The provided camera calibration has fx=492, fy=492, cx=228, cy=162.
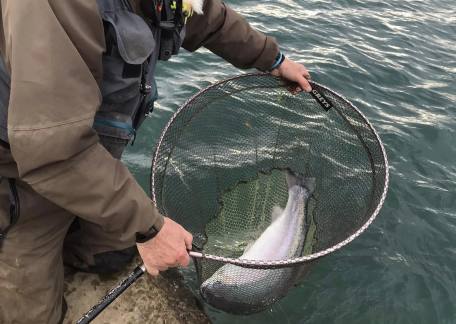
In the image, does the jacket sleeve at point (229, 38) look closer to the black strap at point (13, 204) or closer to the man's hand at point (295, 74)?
the man's hand at point (295, 74)

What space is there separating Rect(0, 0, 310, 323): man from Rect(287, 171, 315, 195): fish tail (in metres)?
1.97

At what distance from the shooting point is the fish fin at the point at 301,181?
5082mm

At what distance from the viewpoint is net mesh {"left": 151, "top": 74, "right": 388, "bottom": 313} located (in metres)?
4.09

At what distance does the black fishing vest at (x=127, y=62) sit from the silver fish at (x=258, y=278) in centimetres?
141

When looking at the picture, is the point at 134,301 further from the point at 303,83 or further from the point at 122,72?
the point at 303,83

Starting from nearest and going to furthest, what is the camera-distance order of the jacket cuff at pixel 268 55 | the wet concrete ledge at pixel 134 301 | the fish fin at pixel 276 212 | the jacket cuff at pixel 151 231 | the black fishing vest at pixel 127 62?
the black fishing vest at pixel 127 62 < the jacket cuff at pixel 151 231 < the wet concrete ledge at pixel 134 301 < the jacket cuff at pixel 268 55 < the fish fin at pixel 276 212

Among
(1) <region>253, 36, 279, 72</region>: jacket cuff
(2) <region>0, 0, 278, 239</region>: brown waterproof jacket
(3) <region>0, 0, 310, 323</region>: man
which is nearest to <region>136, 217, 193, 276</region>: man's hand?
(3) <region>0, 0, 310, 323</region>: man

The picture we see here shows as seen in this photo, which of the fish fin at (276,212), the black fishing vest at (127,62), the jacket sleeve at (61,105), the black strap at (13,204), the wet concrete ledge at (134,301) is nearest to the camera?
the jacket sleeve at (61,105)

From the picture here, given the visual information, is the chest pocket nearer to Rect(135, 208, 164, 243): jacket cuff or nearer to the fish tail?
Rect(135, 208, 164, 243): jacket cuff

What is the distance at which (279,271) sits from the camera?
407 centimetres

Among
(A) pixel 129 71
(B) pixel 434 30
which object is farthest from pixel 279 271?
(B) pixel 434 30

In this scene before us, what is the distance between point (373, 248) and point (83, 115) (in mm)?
3945

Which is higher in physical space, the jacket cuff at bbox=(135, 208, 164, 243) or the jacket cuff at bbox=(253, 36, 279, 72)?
the jacket cuff at bbox=(253, 36, 279, 72)

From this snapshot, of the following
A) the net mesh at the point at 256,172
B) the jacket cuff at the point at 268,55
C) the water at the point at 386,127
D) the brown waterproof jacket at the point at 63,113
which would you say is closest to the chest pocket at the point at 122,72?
the brown waterproof jacket at the point at 63,113
